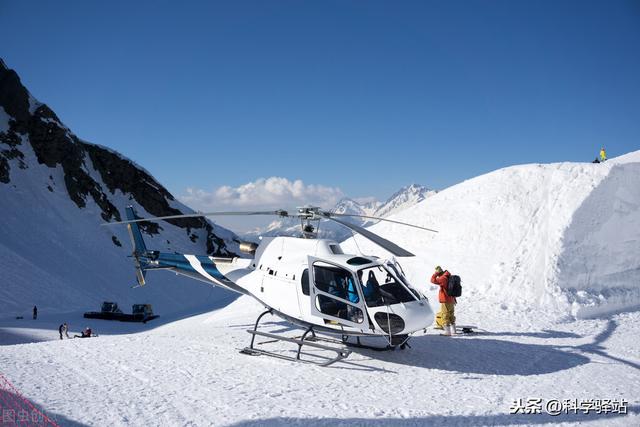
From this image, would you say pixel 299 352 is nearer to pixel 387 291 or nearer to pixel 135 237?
pixel 387 291

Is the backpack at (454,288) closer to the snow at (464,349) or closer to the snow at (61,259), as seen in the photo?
the snow at (464,349)

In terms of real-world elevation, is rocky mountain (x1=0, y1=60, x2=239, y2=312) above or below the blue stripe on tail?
above

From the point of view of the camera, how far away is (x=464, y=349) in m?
10.3

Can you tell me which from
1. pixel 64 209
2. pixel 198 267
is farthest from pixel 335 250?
pixel 64 209

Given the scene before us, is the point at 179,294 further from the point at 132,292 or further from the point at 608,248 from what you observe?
the point at 608,248

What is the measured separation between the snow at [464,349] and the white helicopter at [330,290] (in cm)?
81

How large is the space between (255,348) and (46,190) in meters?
63.1

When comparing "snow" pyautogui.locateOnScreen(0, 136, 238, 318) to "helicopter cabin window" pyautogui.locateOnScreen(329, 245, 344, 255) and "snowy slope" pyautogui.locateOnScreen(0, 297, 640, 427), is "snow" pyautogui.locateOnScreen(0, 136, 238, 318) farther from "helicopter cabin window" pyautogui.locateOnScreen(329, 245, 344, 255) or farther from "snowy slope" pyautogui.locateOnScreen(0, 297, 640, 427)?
"helicopter cabin window" pyautogui.locateOnScreen(329, 245, 344, 255)

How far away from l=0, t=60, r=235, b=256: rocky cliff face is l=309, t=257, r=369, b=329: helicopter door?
63.2 metres

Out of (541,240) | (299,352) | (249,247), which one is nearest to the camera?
(299,352)

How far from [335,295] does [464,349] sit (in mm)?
3694

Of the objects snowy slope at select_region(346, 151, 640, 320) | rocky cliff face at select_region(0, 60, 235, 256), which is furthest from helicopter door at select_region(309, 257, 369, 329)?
rocky cliff face at select_region(0, 60, 235, 256)

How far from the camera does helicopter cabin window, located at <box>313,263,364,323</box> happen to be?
8914mm

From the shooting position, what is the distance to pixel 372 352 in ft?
32.8
